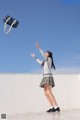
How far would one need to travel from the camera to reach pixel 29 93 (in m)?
9.48

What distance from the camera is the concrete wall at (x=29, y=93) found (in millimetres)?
9242

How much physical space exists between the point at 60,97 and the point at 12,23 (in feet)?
9.62

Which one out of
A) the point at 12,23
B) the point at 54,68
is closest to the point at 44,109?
the point at 54,68

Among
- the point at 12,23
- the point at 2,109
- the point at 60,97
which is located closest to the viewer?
the point at 12,23

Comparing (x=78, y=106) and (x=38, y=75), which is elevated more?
(x=38, y=75)

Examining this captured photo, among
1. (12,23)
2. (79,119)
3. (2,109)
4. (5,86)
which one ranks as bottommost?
(79,119)

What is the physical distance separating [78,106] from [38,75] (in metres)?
1.60

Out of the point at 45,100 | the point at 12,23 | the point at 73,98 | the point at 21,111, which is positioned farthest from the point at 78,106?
the point at 12,23

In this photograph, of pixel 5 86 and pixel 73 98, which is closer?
pixel 5 86

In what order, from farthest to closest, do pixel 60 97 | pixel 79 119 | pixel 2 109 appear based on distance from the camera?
pixel 60 97, pixel 2 109, pixel 79 119

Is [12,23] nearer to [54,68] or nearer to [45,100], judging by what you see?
[54,68]

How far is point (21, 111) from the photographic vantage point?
30.7ft

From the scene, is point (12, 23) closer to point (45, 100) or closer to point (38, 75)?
point (38, 75)

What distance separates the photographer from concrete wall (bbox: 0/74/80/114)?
9242 millimetres
